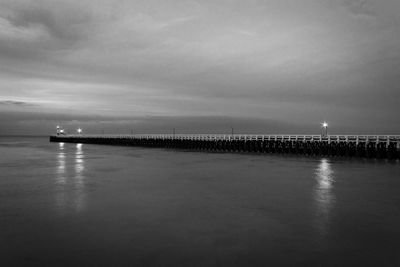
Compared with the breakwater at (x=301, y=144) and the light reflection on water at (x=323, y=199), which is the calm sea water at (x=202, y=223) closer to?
the light reflection on water at (x=323, y=199)

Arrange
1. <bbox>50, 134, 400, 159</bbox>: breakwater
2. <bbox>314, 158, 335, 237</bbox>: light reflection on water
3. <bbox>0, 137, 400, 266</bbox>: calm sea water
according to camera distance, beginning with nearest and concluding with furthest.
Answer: <bbox>0, 137, 400, 266</bbox>: calm sea water
<bbox>314, 158, 335, 237</bbox>: light reflection on water
<bbox>50, 134, 400, 159</bbox>: breakwater

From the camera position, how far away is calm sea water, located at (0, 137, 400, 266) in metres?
5.99

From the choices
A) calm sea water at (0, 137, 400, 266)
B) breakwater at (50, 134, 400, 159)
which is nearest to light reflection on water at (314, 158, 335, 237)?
calm sea water at (0, 137, 400, 266)

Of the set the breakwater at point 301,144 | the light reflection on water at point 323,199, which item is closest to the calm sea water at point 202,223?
the light reflection on water at point 323,199

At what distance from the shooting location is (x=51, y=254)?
6.09 m

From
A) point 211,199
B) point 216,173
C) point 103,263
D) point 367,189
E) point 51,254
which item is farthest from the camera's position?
point 216,173

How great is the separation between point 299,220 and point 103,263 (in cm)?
524

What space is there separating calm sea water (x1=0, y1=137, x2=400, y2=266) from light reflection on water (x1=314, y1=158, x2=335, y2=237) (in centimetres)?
3

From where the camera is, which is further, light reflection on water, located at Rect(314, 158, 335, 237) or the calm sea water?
light reflection on water, located at Rect(314, 158, 335, 237)

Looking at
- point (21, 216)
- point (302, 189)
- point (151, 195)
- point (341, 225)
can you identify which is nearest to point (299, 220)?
point (341, 225)

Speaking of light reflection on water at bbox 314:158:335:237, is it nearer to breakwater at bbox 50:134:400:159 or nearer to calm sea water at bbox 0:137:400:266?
calm sea water at bbox 0:137:400:266

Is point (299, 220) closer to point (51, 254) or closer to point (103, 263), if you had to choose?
point (103, 263)

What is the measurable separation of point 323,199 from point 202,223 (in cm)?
513

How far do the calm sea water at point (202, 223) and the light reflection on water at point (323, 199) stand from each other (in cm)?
3
